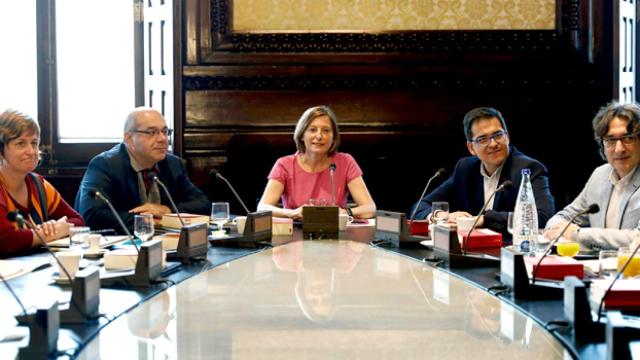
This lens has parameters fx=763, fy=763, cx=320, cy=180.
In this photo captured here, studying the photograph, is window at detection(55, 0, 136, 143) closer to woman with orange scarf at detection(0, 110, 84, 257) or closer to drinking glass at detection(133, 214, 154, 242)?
woman with orange scarf at detection(0, 110, 84, 257)

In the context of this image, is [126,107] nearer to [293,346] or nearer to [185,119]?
[185,119]

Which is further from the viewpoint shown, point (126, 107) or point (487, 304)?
point (126, 107)

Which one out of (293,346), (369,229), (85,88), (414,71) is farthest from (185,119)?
(293,346)

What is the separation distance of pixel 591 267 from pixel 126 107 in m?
3.54

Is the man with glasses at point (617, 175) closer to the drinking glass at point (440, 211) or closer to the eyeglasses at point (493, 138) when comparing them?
the drinking glass at point (440, 211)

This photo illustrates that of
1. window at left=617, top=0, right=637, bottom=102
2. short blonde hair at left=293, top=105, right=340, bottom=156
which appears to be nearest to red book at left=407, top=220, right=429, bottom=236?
short blonde hair at left=293, top=105, right=340, bottom=156

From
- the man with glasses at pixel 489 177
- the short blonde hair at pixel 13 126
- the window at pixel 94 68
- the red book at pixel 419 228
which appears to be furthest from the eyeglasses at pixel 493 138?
the window at pixel 94 68

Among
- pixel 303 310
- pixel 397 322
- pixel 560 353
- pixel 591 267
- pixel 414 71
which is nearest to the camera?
pixel 560 353

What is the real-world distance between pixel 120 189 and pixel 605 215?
2.32m

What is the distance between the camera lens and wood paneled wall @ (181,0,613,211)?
15.6 feet

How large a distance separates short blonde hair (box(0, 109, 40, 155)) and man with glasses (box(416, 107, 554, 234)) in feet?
6.02

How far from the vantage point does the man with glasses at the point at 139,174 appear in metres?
3.83

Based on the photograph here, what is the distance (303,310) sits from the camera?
5.95 feet

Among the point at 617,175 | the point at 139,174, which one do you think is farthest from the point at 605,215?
the point at 139,174
